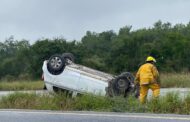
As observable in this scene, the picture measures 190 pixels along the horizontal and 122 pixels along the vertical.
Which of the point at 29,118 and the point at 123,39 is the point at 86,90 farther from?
A: the point at 123,39

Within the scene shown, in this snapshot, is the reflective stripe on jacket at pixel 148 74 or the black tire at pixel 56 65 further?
the black tire at pixel 56 65

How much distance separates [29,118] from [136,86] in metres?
4.47

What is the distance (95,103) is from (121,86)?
2.14 metres

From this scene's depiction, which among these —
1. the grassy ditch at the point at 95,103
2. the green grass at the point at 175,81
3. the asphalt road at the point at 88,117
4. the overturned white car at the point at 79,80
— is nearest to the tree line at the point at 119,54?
the green grass at the point at 175,81

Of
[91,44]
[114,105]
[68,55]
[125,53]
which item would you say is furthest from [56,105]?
[91,44]

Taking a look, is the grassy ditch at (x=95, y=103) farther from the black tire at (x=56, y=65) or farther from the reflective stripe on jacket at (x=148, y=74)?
the reflective stripe on jacket at (x=148, y=74)

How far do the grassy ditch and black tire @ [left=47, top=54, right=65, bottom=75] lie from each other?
47.9 inches

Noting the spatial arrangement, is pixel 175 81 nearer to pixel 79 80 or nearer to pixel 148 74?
pixel 79 80

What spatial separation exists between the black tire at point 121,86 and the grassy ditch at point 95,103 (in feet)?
5.17

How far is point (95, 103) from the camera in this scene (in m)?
10.1

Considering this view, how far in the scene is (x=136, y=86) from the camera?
12102 millimetres

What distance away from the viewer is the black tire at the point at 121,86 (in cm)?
1203

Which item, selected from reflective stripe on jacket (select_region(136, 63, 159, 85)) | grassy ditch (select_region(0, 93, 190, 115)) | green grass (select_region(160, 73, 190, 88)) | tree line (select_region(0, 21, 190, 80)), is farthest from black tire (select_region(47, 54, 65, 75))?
tree line (select_region(0, 21, 190, 80))

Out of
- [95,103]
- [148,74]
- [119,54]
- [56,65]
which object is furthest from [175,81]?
[119,54]
